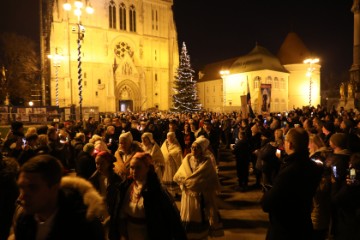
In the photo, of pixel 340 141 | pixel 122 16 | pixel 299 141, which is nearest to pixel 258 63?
pixel 122 16

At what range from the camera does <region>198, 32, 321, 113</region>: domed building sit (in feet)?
166

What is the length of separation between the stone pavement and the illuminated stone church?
39.2 metres

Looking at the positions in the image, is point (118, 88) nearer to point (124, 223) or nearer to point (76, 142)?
point (76, 142)

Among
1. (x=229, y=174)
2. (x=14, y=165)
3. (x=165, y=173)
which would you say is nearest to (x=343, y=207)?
(x=14, y=165)

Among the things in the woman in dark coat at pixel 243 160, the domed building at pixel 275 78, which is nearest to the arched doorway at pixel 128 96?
the domed building at pixel 275 78

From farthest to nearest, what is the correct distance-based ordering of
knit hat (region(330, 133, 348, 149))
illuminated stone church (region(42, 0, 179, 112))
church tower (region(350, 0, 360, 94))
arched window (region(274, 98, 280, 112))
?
arched window (region(274, 98, 280, 112))
illuminated stone church (region(42, 0, 179, 112))
church tower (region(350, 0, 360, 94))
knit hat (region(330, 133, 348, 149))

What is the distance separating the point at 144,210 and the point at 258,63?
51.0 metres

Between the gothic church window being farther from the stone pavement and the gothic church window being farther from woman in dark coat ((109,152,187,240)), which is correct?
woman in dark coat ((109,152,187,240))

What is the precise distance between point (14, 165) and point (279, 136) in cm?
576

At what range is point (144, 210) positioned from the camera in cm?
333

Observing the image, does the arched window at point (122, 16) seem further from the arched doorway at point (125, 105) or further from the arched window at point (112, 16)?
the arched doorway at point (125, 105)

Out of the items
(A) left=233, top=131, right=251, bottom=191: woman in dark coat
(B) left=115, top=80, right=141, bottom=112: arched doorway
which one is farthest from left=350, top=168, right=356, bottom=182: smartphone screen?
(B) left=115, top=80, right=141, bottom=112: arched doorway

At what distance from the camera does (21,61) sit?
141ft

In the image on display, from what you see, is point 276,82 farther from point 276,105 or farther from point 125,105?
point 125,105
